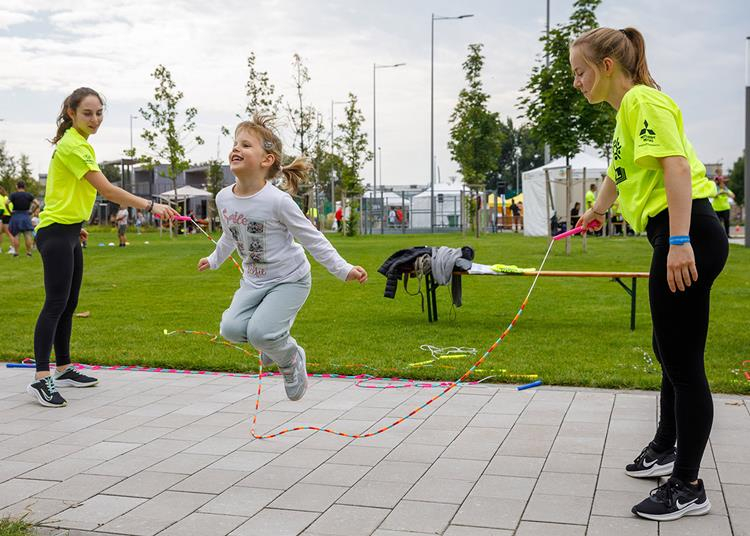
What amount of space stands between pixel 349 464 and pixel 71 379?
9.79 feet

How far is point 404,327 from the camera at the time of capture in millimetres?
9633

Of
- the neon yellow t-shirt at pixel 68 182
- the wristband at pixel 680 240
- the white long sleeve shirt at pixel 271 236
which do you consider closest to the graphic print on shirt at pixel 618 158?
the wristband at pixel 680 240

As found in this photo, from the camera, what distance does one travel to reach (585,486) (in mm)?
3967

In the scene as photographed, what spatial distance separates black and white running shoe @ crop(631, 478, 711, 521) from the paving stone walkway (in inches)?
1.6

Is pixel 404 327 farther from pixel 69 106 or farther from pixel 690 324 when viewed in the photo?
pixel 690 324

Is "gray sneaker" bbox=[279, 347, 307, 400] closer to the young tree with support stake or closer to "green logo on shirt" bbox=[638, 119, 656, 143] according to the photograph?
"green logo on shirt" bbox=[638, 119, 656, 143]

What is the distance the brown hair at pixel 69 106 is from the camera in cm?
593

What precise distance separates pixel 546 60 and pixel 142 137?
25116 millimetres

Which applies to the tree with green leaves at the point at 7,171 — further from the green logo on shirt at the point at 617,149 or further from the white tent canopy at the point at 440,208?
the green logo on shirt at the point at 617,149

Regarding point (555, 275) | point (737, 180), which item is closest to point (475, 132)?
point (555, 275)

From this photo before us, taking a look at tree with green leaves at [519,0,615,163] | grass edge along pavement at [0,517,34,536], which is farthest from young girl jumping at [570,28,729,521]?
tree with green leaves at [519,0,615,163]

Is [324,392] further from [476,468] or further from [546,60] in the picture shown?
[546,60]

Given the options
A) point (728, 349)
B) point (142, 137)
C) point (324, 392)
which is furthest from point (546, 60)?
point (142, 137)

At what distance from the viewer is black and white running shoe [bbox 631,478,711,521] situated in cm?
351
